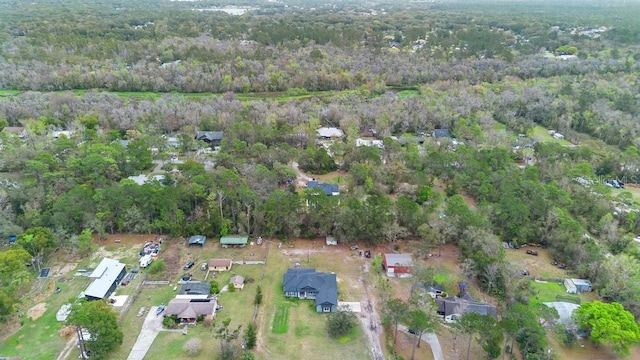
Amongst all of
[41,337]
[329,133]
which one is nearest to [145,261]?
[41,337]

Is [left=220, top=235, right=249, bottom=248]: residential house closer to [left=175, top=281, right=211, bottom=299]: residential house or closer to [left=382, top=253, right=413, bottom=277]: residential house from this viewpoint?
[left=175, top=281, right=211, bottom=299]: residential house

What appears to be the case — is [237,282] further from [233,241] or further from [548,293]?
[548,293]

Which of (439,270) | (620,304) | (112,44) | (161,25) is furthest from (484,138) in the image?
(161,25)

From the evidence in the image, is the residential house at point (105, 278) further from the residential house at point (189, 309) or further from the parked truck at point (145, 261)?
the residential house at point (189, 309)

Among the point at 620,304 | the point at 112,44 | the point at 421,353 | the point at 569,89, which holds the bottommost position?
the point at 421,353

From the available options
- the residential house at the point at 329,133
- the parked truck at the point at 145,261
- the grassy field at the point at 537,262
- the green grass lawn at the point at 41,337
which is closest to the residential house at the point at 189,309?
the parked truck at the point at 145,261

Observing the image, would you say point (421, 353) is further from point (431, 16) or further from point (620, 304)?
point (431, 16)
